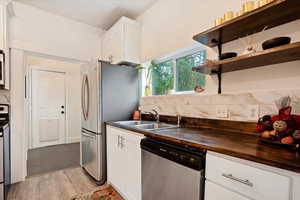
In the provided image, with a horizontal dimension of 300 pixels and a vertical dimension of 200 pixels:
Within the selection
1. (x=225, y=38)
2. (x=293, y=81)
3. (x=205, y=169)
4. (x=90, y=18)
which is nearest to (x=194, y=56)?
(x=225, y=38)

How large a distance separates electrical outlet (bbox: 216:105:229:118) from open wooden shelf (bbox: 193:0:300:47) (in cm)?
62

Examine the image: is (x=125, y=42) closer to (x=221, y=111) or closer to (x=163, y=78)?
(x=163, y=78)

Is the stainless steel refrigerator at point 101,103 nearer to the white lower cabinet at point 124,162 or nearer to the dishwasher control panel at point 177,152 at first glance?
the white lower cabinet at point 124,162

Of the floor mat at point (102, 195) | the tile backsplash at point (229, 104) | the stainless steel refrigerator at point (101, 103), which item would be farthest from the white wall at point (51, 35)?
the floor mat at point (102, 195)

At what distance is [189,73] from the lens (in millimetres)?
1966

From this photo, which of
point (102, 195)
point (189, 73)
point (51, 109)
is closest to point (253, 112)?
point (189, 73)

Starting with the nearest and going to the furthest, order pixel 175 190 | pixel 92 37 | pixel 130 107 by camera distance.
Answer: pixel 175 190 → pixel 130 107 → pixel 92 37

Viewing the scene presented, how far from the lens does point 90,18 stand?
105 inches

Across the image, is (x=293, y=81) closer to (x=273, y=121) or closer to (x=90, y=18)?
(x=273, y=121)

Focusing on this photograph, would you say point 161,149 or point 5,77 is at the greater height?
point 5,77

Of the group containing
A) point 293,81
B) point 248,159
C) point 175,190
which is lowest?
point 175,190

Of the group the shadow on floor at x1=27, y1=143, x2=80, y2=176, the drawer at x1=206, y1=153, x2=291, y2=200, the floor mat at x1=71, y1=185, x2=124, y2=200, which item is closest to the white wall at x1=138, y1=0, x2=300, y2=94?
the drawer at x1=206, y1=153, x2=291, y2=200

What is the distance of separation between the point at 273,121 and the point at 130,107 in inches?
71.2

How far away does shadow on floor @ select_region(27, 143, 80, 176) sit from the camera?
2.57m
